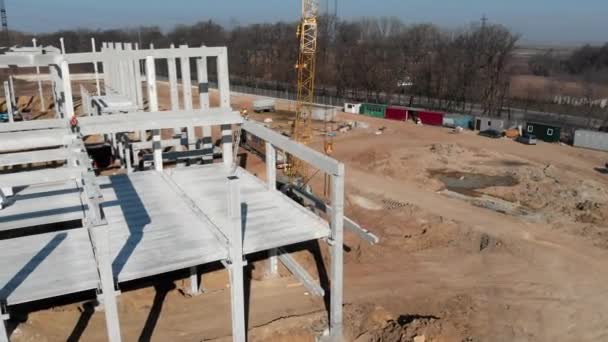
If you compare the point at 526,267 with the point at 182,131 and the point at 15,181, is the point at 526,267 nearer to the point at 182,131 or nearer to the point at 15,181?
the point at 15,181

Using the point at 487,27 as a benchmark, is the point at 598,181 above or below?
below

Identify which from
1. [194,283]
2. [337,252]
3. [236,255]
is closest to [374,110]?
[194,283]

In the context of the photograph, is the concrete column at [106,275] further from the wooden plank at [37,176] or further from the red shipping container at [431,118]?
the red shipping container at [431,118]

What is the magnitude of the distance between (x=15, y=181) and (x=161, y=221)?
4.13 metres

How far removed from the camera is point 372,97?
73562 millimetres

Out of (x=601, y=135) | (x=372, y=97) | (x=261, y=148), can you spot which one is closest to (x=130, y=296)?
(x=261, y=148)

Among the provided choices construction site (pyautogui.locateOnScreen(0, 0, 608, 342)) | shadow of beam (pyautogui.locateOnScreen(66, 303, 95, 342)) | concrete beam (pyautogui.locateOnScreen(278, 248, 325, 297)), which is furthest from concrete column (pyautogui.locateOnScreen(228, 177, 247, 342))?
shadow of beam (pyautogui.locateOnScreen(66, 303, 95, 342))

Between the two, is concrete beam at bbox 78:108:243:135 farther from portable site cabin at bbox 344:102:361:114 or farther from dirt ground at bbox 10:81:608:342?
portable site cabin at bbox 344:102:361:114

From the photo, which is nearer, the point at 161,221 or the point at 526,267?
the point at 161,221

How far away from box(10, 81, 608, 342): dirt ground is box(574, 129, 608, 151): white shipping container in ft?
24.4

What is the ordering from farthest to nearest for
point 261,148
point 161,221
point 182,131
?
1. point 261,148
2. point 182,131
3. point 161,221

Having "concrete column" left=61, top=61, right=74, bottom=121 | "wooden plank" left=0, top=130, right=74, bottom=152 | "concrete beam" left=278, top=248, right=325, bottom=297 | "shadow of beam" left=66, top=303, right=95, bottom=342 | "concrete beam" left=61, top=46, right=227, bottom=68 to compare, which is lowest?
"shadow of beam" left=66, top=303, right=95, bottom=342

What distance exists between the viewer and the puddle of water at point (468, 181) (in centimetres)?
3275

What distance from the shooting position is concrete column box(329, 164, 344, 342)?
45.8 ft
